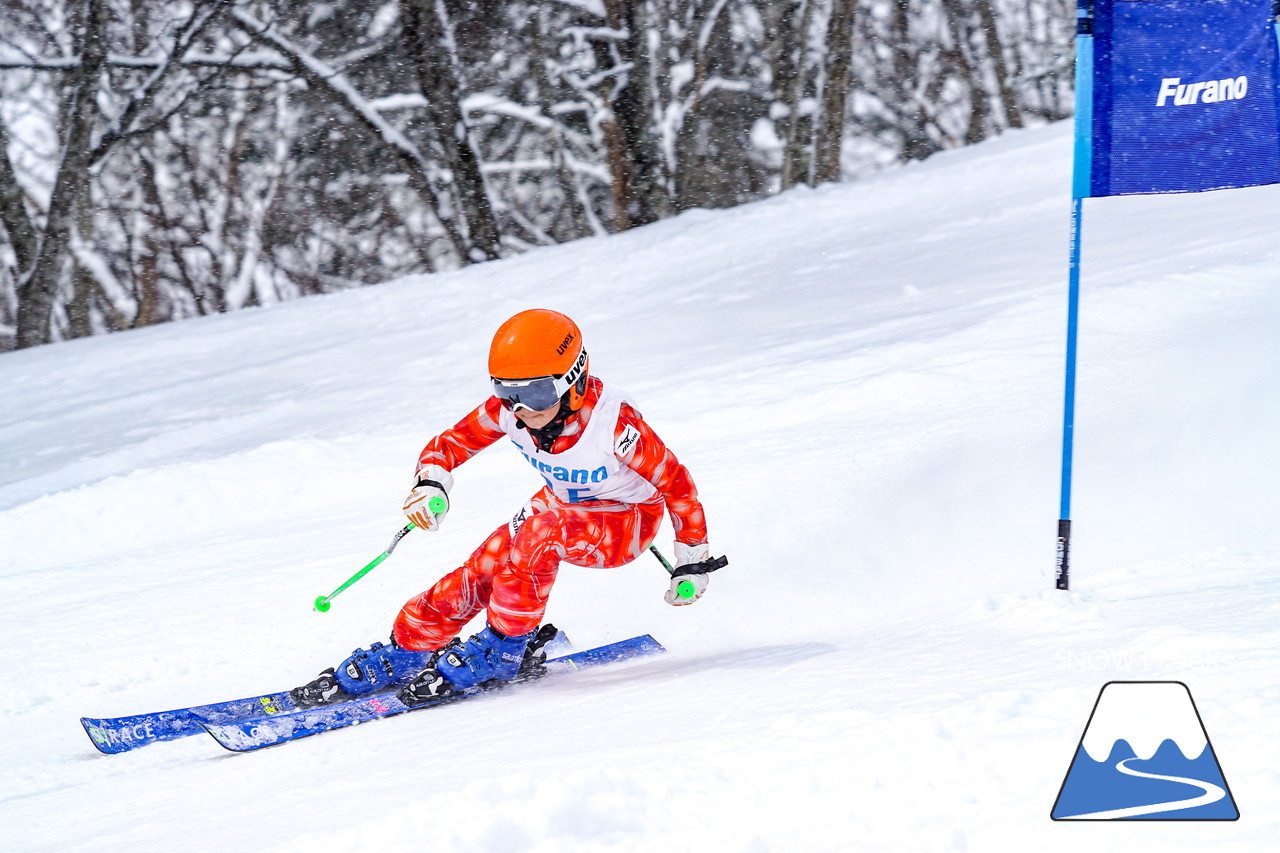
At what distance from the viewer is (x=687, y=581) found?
381 cm

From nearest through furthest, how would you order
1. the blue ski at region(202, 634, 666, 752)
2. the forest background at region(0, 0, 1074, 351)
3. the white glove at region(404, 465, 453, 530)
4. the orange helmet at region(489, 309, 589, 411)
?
1. the blue ski at region(202, 634, 666, 752)
2. the orange helmet at region(489, 309, 589, 411)
3. the white glove at region(404, 465, 453, 530)
4. the forest background at region(0, 0, 1074, 351)

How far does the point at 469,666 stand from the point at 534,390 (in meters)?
0.97

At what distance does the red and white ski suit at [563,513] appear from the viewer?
3.76 m

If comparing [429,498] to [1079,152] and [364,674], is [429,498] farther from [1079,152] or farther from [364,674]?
[1079,152]

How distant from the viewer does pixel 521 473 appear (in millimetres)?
6246

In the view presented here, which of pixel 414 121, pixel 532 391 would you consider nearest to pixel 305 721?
pixel 532 391

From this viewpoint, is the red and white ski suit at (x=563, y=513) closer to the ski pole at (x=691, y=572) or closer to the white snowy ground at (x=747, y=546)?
the ski pole at (x=691, y=572)

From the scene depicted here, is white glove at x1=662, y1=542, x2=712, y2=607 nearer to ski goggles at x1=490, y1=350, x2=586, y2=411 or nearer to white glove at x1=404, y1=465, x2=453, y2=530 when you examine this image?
ski goggles at x1=490, y1=350, x2=586, y2=411

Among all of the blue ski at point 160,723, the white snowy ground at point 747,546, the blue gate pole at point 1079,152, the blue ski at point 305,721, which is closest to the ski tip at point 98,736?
the blue ski at point 160,723

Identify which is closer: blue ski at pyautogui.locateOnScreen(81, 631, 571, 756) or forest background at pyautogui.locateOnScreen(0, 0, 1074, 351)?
blue ski at pyautogui.locateOnScreen(81, 631, 571, 756)

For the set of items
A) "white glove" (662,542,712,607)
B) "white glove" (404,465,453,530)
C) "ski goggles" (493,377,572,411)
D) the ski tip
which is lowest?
the ski tip

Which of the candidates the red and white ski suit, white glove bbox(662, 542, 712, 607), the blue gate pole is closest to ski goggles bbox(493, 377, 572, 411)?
the red and white ski suit

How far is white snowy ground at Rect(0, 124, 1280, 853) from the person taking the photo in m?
2.28

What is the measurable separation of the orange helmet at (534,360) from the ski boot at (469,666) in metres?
0.81
